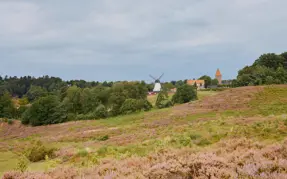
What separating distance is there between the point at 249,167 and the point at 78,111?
88097mm

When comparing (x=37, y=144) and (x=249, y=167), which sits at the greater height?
(x=249, y=167)

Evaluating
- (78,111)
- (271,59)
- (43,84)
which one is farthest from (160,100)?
(43,84)

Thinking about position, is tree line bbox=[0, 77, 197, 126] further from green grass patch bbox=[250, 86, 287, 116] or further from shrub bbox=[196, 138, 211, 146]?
shrub bbox=[196, 138, 211, 146]

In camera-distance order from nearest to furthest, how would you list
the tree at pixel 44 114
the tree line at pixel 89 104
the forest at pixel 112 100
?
the tree line at pixel 89 104 < the forest at pixel 112 100 < the tree at pixel 44 114

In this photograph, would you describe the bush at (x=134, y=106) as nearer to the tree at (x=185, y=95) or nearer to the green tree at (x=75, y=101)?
the tree at (x=185, y=95)

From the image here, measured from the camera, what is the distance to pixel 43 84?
616ft

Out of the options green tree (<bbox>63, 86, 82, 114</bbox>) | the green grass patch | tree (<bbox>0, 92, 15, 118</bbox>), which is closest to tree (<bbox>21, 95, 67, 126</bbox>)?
green tree (<bbox>63, 86, 82, 114</bbox>)

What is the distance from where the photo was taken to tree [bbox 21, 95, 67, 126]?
247ft

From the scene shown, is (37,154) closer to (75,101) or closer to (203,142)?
(203,142)

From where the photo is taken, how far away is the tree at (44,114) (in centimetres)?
7525

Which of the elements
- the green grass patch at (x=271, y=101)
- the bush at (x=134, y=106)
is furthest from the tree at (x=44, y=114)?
the green grass patch at (x=271, y=101)

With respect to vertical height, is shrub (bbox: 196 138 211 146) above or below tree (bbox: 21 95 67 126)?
above

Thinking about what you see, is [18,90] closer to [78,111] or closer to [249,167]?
[78,111]

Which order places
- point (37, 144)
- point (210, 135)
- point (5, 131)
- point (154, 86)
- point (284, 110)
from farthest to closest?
point (154, 86), point (5, 131), point (284, 110), point (37, 144), point (210, 135)
